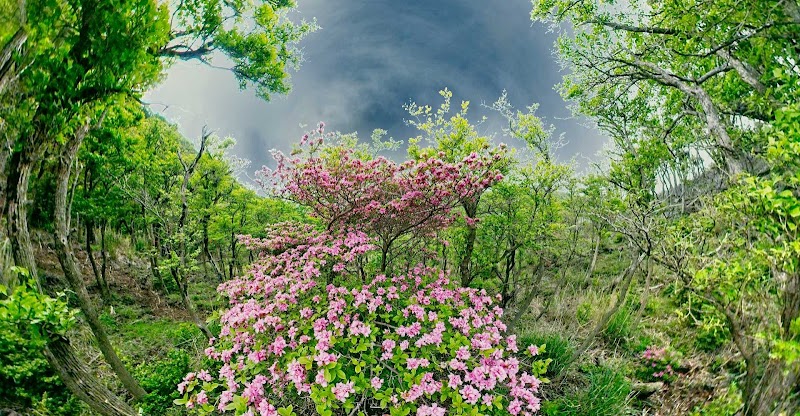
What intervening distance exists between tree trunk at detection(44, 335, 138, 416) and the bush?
5.51 m

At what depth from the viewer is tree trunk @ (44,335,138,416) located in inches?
159

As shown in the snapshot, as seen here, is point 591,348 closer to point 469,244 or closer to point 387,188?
point 469,244

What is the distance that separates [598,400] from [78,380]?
6551mm

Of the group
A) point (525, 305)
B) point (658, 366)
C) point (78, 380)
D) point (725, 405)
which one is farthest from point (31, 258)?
point (658, 366)

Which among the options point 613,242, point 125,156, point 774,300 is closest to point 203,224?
point 125,156

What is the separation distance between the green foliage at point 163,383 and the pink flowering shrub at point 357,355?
72 centimetres

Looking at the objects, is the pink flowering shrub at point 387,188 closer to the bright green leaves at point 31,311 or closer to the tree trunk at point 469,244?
the tree trunk at point 469,244

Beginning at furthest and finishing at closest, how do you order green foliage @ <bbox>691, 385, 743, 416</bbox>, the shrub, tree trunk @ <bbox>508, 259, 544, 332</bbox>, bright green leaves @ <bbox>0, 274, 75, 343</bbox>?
tree trunk @ <bbox>508, 259, 544, 332</bbox> < the shrub < green foliage @ <bbox>691, 385, 743, 416</bbox> < bright green leaves @ <bbox>0, 274, 75, 343</bbox>

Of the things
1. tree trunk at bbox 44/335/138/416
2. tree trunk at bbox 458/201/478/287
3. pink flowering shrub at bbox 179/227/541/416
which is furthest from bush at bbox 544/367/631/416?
tree trunk at bbox 44/335/138/416

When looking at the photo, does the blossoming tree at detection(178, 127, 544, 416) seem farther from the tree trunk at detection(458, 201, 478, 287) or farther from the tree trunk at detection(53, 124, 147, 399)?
the tree trunk at detection(53, 124, 147, 399)

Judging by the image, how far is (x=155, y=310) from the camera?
11766 mm

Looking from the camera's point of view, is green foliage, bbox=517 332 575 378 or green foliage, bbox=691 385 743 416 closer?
green foliage, bbox=691 385 743 416

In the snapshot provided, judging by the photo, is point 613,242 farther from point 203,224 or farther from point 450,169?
point 203,224

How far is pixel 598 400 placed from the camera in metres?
4.57
